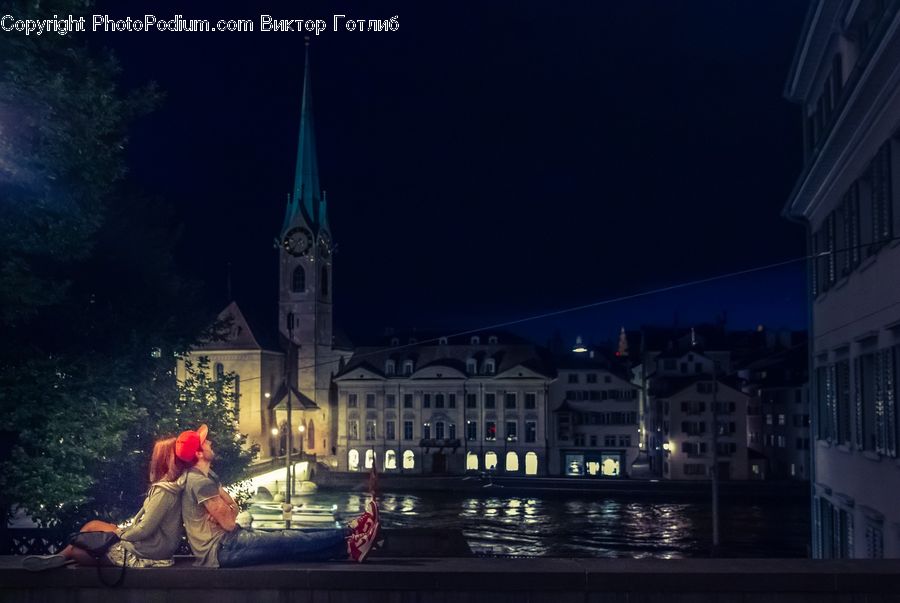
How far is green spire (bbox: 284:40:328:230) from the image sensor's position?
112m

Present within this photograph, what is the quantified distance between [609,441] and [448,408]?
1527 cm

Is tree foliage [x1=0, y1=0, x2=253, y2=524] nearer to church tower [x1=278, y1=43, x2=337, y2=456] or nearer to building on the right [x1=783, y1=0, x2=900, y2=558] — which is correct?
building on the right [x1=783, y1=0, x2=900, y2=558]

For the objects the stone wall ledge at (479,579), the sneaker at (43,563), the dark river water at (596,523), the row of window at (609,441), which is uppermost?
the sneaker at (43,563)

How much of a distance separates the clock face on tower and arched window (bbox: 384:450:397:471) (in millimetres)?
24353

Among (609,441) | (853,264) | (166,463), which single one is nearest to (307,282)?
(609,441)

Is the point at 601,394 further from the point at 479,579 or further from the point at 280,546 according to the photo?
the point at 479,579

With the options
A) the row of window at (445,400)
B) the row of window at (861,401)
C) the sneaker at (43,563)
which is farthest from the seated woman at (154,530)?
the row of window at (445,400)

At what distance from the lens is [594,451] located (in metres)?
96.8

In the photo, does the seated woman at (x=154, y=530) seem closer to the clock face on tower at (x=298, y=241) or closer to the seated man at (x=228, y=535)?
the seated man at (x=228, y=535)

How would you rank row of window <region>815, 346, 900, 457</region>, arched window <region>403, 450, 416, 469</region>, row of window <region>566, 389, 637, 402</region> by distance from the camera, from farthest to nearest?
arched window <region>403, 450, 416, 469</region> < row of window <region>566, 389, 637, 402</region> < row of window <region>815, 346, 900, 457</region>

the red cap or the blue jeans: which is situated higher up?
the red cap

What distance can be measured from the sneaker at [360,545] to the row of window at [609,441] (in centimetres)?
8949

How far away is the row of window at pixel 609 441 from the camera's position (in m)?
96.8

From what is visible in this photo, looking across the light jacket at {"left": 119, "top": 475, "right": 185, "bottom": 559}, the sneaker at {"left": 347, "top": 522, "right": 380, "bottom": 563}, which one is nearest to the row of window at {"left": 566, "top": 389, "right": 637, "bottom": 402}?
the sneaker at {"left": 347, "top": 522, "right": 380, "bottom": 563}
